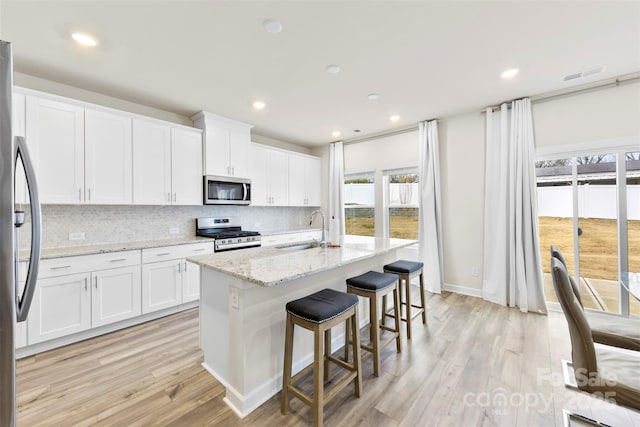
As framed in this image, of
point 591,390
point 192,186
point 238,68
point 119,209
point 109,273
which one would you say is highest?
point 238,68

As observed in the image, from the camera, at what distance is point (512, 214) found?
3387 millimetres

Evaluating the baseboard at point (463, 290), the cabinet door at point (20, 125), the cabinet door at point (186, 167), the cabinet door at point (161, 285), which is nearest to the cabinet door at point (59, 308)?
the cabinet door at point (161, 285)

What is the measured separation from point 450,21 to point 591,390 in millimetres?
2490

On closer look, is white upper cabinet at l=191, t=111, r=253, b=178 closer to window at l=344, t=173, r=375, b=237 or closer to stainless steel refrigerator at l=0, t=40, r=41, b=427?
window at l=344, t=173, r=375, b=237

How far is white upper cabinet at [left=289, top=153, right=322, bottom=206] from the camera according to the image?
530 centimetres

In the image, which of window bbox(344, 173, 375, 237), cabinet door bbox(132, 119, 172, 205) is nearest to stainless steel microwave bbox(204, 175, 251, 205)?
cabinet door bbox(132, 119, 172, 205)

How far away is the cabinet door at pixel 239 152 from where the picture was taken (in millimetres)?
4152

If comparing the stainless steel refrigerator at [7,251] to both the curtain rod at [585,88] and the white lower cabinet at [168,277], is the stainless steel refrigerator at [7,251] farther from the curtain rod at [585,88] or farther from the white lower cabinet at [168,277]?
the curtain rod at [585,88]

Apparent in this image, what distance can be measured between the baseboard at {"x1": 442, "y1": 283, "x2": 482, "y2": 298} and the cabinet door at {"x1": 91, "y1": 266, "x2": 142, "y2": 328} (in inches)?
167

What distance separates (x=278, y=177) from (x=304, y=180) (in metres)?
0.70

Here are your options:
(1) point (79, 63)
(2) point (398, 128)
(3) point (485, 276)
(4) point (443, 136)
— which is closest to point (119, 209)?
(1) point (79, 63)

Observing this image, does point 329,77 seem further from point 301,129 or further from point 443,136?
point 443,136

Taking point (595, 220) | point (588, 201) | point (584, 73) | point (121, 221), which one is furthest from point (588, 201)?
point (121, 221)

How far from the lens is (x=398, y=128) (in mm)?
4586
